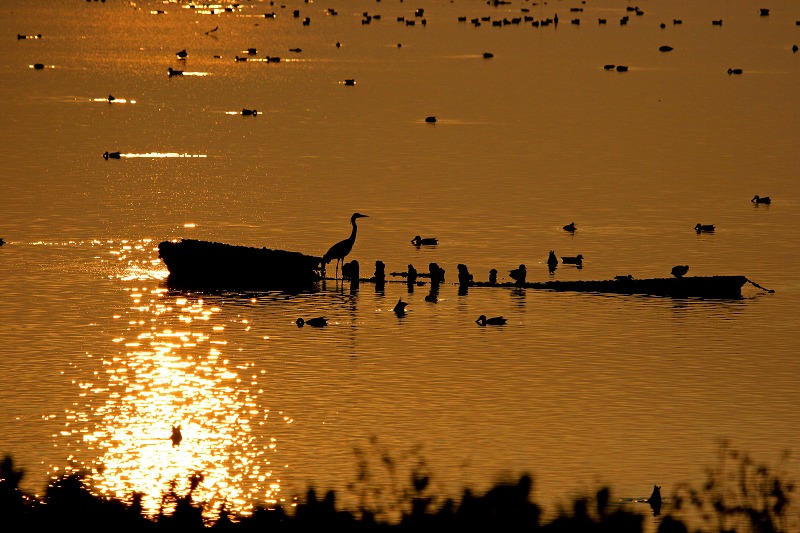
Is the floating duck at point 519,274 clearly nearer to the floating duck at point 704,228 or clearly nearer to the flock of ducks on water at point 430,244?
the flock of ducks on water at point 430,244

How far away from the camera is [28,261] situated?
6347cm

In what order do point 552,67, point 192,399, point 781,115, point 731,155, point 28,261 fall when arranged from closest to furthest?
point 192,399
point 28,261
point 731,155
point 781,115
point 552,67

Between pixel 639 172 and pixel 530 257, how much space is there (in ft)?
102

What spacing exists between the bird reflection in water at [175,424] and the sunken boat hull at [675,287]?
41.8 feet

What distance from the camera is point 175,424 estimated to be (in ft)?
133

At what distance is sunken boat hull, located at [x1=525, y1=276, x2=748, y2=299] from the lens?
56719 mm

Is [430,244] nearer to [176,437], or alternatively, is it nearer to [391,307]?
[391,307]

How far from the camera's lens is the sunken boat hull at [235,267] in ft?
192

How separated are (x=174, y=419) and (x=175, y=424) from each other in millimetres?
482

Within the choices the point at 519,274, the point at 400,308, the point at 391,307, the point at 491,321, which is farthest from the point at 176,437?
the point at 519,274

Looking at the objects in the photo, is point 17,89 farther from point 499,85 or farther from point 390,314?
point 390,314

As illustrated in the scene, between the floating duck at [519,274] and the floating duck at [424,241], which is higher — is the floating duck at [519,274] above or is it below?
below

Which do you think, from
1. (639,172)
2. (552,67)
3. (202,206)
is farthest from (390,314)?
(552,67)

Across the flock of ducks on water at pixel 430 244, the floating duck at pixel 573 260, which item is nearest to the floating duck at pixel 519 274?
the flock of ducks on water at pixel 430 244
